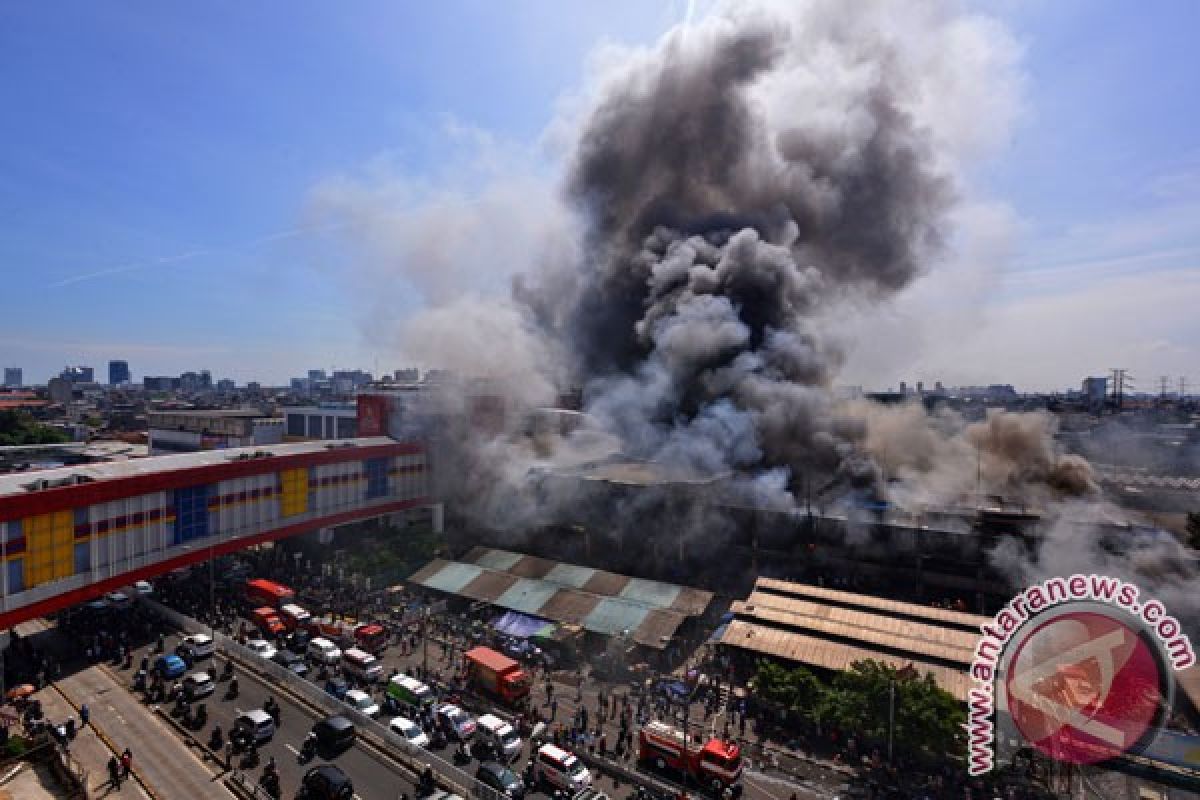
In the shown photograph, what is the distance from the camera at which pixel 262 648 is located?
26.3 metres

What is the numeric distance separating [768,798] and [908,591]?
16.7m

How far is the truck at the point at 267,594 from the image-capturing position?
101ft

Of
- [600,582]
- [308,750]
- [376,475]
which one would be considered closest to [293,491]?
[376,475]

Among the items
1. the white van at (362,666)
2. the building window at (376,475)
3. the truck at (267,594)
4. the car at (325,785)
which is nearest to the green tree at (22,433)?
the building window at (376,475)

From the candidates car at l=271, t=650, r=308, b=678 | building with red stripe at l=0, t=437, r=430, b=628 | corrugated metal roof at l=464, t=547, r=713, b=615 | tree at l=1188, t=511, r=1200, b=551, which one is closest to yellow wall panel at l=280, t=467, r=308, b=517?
building with red stripe at l=0, t=437, r=430, b=628

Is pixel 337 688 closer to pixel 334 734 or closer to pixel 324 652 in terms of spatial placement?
pixel 324 652

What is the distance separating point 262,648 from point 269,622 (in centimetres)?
315

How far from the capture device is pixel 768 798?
1836 centimetres

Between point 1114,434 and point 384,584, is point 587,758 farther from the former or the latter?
point 1114,434

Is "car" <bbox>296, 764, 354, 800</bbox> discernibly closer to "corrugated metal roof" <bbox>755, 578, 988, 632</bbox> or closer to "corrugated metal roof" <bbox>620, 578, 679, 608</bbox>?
"corrugated metal roof" <bbox>620, 578, 679, 608</bbox>

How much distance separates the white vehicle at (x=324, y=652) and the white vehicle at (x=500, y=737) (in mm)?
8728

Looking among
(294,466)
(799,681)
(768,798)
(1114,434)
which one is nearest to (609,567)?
(799,681)

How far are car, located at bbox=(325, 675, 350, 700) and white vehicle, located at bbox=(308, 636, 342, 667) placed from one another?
1896 mm

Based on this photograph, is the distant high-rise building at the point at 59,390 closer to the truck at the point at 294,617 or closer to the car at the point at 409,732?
the truck at the point at 294,617
